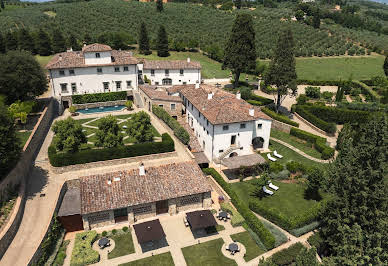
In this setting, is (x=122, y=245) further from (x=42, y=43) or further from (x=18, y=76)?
(x=42, y=43)

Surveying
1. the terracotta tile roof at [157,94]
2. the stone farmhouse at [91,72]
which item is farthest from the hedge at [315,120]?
the stone farmhouse at [91,72]

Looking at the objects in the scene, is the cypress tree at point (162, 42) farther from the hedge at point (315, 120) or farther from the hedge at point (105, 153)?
the hedge at point (105, 153)

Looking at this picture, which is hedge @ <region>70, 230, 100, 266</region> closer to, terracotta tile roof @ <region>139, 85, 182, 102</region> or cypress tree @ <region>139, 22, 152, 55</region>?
terracotta tile roof @ <region>139, 85, 182, 102</region>

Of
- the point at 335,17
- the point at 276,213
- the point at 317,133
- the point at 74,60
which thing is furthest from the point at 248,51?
the point at 335,17

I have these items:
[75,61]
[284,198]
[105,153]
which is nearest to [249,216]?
[284,198]

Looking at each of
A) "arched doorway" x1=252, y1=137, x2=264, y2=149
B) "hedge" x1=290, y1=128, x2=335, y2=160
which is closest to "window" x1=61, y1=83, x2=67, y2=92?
"arched doorway" x1=252, y1=137, x2=264, y2=149
